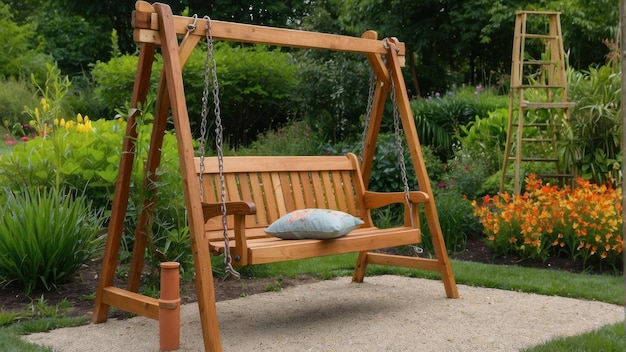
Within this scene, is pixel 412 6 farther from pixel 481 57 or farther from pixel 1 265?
pixel 1 265

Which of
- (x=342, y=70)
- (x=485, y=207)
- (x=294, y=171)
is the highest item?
(x=342, y=70)

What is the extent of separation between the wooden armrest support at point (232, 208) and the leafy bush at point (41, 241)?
1361mm

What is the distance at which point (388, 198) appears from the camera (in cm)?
535

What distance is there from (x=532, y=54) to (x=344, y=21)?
16.0ft

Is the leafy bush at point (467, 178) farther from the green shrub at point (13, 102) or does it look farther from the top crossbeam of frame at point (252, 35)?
the green shrub at point (13, 102)

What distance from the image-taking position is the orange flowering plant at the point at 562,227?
20.0ft

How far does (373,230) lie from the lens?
496 cm

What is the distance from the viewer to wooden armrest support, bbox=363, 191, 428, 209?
5.10 meters

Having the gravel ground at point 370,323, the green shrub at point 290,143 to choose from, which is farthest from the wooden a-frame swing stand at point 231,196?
the green shrub at point 290,143

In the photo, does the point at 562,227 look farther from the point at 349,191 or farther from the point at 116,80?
the point at 116,80

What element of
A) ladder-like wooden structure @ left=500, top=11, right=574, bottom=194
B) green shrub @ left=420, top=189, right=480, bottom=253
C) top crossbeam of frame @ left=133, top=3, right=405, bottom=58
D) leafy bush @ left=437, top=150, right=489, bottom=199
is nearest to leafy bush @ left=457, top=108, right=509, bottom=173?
leafy bush @ left=437, top=150, right=489, bottom=199

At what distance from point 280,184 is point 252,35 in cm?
111

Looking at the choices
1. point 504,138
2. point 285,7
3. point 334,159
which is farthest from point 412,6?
point 334,159

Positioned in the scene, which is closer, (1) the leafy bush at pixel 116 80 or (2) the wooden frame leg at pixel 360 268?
(2) the wooden frame leg at pixel 360 268
